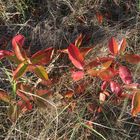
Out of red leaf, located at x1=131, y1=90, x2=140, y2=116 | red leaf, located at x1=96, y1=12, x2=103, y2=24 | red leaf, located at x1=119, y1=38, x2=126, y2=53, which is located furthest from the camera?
red leaf, located at x1=96, y1=12, x2=103, y2=24

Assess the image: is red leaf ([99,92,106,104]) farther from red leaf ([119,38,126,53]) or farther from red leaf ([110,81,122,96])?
red leaf ([119,38,126,53])

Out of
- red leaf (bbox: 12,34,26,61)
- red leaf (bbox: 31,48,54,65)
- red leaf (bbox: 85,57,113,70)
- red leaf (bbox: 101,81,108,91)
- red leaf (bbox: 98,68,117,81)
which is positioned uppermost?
red leaf (bbox: 12,34,26,61)

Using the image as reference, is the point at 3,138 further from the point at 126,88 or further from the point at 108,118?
the point at 126,88

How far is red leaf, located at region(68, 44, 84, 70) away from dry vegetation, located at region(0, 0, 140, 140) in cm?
18

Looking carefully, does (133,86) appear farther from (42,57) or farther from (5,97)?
(5,97)

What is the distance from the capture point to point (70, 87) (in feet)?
4.75

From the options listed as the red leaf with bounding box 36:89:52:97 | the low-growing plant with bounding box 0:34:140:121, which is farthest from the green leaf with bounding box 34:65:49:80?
the red leaf with bounding box 36:89:52:97

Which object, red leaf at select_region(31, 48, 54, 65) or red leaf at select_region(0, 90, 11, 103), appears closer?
red leaf at select_region(31, 48, 54, 65)

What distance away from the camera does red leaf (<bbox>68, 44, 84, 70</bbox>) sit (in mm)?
1260

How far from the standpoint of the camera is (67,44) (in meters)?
1.52

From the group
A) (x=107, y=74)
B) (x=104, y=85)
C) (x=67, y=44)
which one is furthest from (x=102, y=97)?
(x=67, y=44)

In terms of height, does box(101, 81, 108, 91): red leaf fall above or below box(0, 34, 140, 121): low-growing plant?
below

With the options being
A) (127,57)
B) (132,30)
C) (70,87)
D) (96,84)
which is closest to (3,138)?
(70,87)

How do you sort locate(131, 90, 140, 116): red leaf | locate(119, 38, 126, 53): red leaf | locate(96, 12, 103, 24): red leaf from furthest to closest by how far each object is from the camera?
locate(96, 12, 103, 24): red leaf < locate(119, 38, 126, 53): red leaf < locate(131, 90, 140, 116): red leaf
